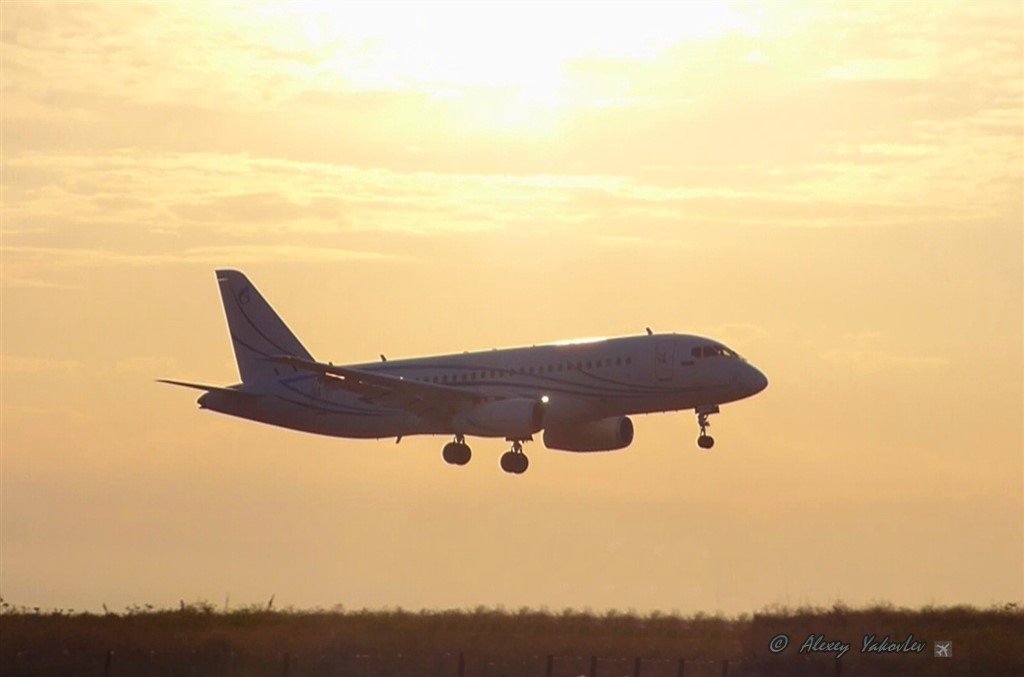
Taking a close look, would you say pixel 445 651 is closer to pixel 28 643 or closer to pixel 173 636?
pixel 173 636

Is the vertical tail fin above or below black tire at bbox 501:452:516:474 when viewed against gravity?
above

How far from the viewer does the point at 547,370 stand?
64.9 meters

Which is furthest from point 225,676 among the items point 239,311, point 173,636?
point 239,311

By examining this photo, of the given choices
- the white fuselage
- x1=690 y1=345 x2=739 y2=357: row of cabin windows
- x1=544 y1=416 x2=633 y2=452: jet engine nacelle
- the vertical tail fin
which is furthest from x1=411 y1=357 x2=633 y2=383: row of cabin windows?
the vertical tail fin

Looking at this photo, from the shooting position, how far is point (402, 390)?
66.9 metres

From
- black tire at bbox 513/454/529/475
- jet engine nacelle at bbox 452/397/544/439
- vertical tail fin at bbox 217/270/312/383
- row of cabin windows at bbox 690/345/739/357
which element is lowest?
black tire at bbox 513/454/529/475

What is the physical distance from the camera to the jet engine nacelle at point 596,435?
67312mm

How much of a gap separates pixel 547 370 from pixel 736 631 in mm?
18160

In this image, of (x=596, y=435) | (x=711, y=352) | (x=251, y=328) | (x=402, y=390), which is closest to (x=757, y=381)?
(x=711, y=352)

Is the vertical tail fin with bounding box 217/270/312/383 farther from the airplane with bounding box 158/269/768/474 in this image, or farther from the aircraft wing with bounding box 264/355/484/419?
the aircraft wing with bounding box 264/355/484/419

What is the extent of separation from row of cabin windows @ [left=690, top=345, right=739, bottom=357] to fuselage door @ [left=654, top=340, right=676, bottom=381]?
733mm

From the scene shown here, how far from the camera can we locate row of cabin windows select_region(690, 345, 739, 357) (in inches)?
2447

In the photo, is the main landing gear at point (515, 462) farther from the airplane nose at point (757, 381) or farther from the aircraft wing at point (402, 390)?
the airplane nose at point (757, 381)

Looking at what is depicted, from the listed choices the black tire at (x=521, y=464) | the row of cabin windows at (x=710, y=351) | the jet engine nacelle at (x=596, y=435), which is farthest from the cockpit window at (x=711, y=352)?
the black tire at (x=521, y=464)
